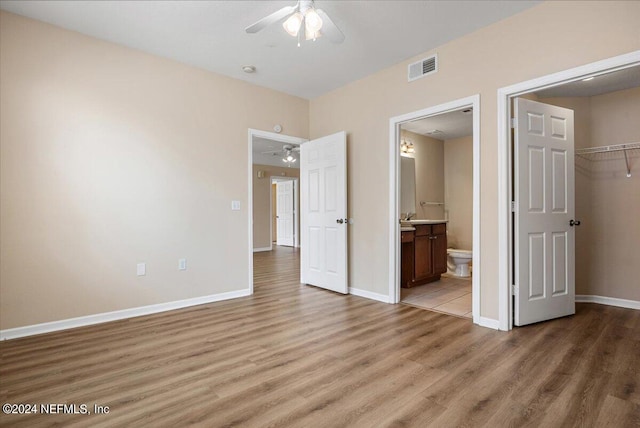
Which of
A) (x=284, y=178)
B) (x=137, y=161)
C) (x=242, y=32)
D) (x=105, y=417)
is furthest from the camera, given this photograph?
(x=284, y=178)

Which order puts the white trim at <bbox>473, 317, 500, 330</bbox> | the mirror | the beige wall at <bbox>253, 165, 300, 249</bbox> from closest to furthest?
the white trim at <bbox>473, 317, 500, 330</bbox>, the mirror, the beige wall at <bbox>253, 165, 300, 249</bbox>

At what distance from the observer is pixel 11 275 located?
2762mm

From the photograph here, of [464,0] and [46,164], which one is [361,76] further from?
[46,164]

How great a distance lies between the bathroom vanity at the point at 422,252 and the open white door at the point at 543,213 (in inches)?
60.8


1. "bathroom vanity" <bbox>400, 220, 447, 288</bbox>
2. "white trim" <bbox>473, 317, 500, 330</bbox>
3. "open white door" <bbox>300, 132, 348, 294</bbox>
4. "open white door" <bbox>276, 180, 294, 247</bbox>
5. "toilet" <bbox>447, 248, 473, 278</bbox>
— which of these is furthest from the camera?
"open white door" <bbox>276, 180, 294, 247</bbox>

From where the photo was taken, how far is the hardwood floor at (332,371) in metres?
1.68

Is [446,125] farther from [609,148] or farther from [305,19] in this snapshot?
[305,19]

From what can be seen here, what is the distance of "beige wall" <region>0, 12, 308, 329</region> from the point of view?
2.80 meters

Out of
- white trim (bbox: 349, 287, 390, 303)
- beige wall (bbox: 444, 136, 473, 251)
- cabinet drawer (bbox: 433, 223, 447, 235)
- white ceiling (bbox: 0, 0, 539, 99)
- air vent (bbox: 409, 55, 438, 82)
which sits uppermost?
white ceiling (bbox: 0, 0, 539, 99)

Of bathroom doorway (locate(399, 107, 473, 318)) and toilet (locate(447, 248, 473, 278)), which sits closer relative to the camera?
bathroom doorway (locate(399, 107, 473, 318))

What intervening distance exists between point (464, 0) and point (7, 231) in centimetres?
424

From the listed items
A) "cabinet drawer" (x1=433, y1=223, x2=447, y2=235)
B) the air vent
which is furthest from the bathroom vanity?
the air vent

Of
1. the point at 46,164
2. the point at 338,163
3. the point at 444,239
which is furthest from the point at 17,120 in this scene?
the point at 444,239

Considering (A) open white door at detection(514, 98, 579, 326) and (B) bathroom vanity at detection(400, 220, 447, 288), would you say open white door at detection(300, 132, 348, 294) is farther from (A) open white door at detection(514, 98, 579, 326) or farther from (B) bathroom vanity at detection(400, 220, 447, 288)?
(A) open white door at detection(514, 98, 579, 326)
